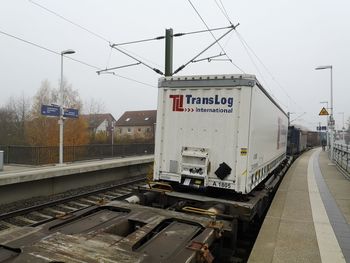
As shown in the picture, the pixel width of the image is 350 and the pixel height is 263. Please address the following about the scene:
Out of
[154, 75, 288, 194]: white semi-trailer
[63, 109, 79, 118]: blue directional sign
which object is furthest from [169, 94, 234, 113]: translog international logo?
[63, 109, 79, 118]: blue directional sign

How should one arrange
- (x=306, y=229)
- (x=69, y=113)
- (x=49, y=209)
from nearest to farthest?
(x=306, y=229)
(x=49, y=209)
(x=69, y=113)

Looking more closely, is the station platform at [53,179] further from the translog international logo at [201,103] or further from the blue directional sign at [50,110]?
the translog international logo at [201,103]

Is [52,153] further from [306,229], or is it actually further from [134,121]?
[134,121]

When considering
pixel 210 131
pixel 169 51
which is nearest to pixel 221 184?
pixel 210 131

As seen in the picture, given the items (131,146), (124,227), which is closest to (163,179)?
(124,227)

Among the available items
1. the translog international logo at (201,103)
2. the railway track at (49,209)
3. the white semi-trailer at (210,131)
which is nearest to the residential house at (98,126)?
the railway track at (49,209)

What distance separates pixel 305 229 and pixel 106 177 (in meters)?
12.0

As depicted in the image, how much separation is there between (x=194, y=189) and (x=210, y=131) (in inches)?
51.1

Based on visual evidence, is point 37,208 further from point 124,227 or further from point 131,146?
point 131,146

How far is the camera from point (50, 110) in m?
19.2

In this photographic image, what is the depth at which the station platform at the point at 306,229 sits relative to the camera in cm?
507

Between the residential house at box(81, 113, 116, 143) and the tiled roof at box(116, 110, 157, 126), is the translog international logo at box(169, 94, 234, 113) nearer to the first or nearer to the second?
the residential house at box(81, 113, 116, 143)

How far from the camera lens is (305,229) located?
6.47 m

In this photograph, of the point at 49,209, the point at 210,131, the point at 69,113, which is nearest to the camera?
A: the point at 210,131
